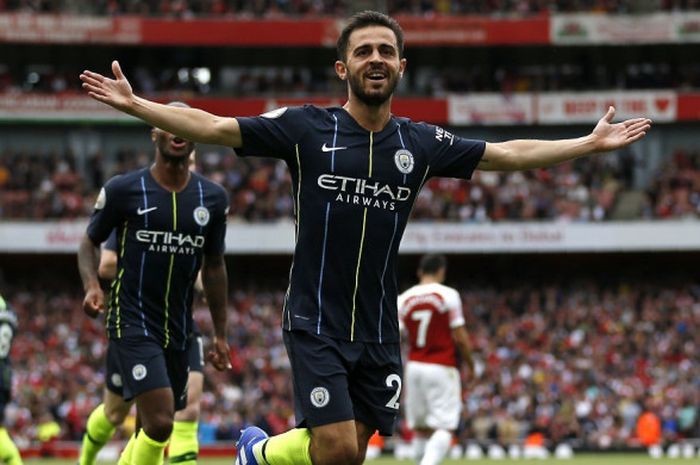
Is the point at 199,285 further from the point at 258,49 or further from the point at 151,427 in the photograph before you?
the point at 258,49

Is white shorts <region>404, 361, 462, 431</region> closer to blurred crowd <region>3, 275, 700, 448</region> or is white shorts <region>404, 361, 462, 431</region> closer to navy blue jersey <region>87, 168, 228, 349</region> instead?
navy blue jersey <region>87, 168, 228, 349</region>

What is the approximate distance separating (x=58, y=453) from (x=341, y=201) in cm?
1534

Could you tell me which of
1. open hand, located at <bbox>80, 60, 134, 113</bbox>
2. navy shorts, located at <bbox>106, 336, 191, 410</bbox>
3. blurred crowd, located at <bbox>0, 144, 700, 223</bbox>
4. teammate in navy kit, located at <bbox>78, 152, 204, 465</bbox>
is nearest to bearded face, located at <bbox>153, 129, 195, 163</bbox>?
teammate in navy kit, located at <bbox>78, 152, 204, 465</bbox>

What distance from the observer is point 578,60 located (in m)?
39.4

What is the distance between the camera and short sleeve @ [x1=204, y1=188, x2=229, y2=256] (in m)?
8.84

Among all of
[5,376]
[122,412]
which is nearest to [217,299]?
[122,412]

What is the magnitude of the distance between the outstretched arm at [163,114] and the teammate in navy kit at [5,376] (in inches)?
229

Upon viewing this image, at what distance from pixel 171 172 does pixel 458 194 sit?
87.4 feet

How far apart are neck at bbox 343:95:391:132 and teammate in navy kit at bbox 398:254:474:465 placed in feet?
21.2

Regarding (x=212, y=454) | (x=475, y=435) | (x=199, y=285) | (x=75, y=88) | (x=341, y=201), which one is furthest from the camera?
(x=75, y=88)

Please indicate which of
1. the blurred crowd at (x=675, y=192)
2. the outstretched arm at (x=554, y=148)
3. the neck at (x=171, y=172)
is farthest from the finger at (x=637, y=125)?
the blurred crowd at (x=675, y=192)

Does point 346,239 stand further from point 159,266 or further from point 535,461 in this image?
point 535,461

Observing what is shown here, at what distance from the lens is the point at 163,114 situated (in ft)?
19.8

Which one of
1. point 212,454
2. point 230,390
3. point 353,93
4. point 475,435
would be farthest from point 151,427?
point 230,390
